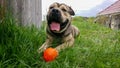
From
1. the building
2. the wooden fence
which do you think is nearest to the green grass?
the wooden fence

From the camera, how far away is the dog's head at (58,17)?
13.9ft

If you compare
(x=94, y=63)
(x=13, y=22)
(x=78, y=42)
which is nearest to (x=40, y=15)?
(x=78, y=42)

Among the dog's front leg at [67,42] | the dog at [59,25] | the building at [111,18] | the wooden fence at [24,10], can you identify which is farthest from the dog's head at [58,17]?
the building at [111,18]

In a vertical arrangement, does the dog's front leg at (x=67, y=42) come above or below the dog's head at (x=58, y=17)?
below

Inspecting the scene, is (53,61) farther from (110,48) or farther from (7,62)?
(110,48)

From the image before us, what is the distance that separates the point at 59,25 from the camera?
4.29 metres

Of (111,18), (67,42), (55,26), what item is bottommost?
(111,18)

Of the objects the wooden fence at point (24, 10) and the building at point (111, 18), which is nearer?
the wooden fence at point (24, 10)

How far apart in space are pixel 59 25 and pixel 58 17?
0.14m

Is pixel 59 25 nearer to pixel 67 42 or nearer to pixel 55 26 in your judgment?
pixel 55 26

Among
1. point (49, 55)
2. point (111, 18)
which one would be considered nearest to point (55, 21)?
point (49, 55)

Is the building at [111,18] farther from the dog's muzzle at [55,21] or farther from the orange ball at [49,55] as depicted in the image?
the orange ball at [49,55]

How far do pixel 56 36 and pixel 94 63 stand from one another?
941 mm

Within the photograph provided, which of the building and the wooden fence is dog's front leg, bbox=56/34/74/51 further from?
the building
